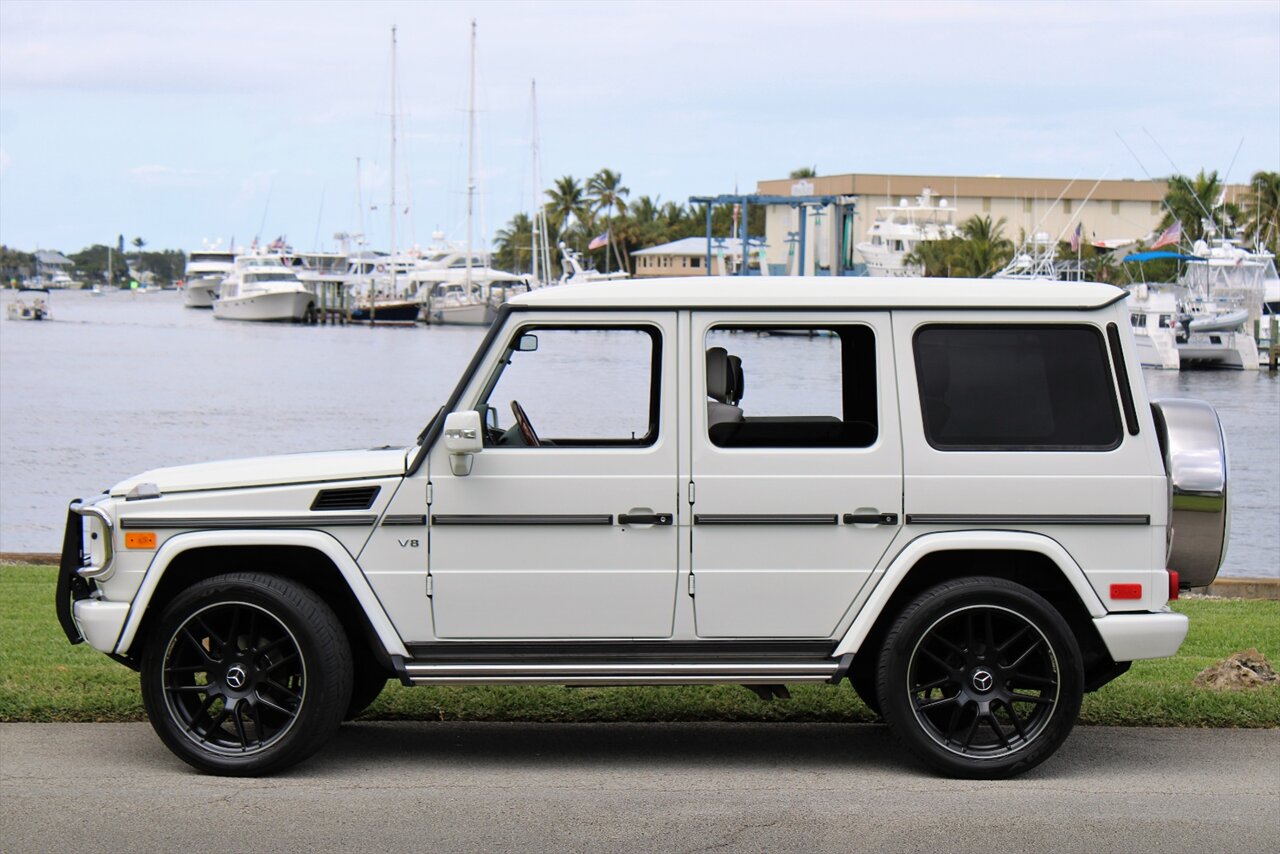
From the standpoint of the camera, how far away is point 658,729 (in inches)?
290

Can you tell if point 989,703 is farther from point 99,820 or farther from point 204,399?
point 204,399

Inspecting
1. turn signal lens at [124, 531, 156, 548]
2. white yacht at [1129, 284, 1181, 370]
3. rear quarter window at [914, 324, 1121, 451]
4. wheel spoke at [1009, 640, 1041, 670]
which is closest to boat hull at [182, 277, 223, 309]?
white yacht at [1129, 284, 1181, 370]

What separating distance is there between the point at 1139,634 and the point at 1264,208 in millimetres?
92543

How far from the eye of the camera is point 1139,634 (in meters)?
6.33

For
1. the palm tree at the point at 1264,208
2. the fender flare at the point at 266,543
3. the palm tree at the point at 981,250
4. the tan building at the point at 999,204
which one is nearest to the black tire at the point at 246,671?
the fender flare at the point at 266,543

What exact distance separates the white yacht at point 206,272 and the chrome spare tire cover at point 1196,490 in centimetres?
12330

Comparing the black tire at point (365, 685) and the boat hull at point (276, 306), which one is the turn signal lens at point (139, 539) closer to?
the black tire at point (365, 685)

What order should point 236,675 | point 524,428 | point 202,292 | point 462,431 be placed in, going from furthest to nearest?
point 202,292 < point 524,428 < point 236,675 < point 462,431

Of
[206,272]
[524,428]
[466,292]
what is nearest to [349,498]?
[524,428]

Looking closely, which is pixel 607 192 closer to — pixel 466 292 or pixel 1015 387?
pixel 466 292

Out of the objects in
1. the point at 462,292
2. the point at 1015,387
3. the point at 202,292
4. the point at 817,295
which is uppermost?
the point at 202,292

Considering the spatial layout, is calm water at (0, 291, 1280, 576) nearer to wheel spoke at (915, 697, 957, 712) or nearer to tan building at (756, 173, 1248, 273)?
wheel spoke at (915, 697, 957, 712)

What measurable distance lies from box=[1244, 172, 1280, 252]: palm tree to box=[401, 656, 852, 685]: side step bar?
89041mm

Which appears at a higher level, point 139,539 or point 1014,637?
point 139,539
